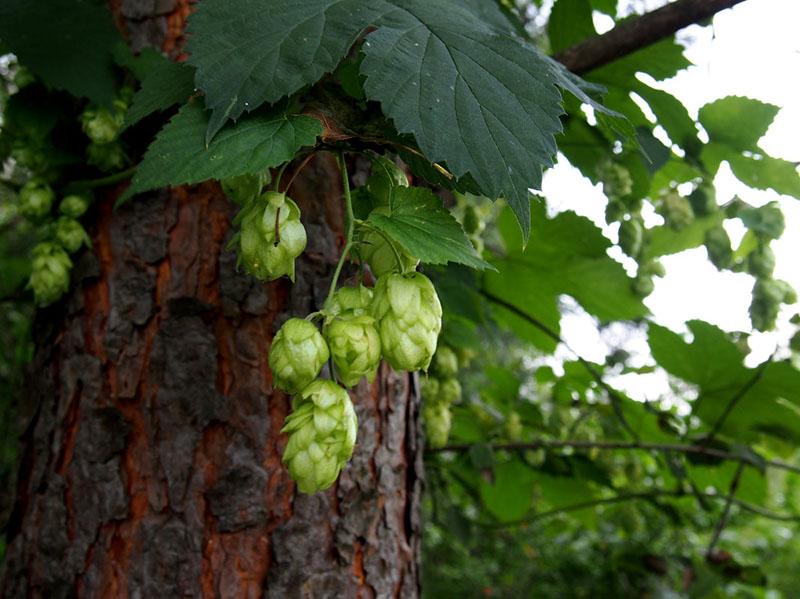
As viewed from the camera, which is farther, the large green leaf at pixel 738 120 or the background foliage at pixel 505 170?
the large green leaf at pixel 738 120

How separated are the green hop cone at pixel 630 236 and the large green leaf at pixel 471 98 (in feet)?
2.86

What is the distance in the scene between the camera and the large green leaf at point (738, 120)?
5.37 feet

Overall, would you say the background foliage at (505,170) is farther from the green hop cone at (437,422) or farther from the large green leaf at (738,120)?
the green hop cone at (437,422)

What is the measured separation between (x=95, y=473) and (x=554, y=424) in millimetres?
1487

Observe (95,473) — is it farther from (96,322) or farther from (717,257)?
(717,257)

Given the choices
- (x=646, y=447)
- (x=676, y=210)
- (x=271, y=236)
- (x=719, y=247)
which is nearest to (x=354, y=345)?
(x=271, y=236)

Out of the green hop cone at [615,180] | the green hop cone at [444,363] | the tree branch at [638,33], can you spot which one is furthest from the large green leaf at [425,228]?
the green hop cone at [444,363]

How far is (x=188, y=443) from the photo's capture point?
3.94ft

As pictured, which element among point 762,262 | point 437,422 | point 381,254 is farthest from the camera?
point 437,422

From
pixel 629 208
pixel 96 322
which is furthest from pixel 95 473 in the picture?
pixel 629 208

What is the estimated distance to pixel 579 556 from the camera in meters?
5.02

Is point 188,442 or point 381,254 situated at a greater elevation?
point 381,254

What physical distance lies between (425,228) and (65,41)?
83 centimetres

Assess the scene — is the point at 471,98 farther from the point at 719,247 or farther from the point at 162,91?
the point at 719,247
